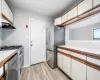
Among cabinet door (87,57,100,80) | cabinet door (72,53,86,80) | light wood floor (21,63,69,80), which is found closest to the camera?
cabinet door (87,57,100,80)

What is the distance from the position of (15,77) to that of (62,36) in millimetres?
2124

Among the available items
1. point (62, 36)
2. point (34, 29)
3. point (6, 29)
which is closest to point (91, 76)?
point (62, 36)

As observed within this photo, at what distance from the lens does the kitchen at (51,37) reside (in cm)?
161

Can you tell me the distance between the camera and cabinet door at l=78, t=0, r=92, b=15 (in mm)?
1425

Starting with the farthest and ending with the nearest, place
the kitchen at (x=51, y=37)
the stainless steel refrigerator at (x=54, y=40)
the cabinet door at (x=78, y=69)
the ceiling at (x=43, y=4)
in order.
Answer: the stainless steel refrigerator at (x=54, y=40) → the ceiling at (x=43, y=4) → the kitchen at (x=51, y=37) → the cabinet door at (x=78, y=69)

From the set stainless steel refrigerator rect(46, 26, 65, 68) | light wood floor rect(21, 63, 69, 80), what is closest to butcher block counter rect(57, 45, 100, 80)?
light wood floor rect(21, 63, 69, 80)

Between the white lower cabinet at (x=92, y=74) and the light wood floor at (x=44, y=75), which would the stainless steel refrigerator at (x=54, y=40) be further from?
the white lower cabinet at (x=92, y=74)

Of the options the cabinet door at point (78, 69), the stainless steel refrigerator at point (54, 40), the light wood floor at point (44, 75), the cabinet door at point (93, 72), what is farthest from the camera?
the stainless steel refrigerator at point (54, 40)

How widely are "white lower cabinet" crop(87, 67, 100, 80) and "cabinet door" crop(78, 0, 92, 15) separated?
1281 millimetres

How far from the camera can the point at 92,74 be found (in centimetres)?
123

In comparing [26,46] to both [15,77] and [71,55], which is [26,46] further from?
[71,55]

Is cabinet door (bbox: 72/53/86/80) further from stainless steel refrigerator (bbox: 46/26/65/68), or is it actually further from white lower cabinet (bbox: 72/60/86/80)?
stainless steel refrigerator (bbox: 46/26/65/68)

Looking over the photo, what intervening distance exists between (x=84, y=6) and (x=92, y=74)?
4.87ft

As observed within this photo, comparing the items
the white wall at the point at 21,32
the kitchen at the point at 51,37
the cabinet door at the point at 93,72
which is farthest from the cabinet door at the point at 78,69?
the white wall at the point at 21,32
